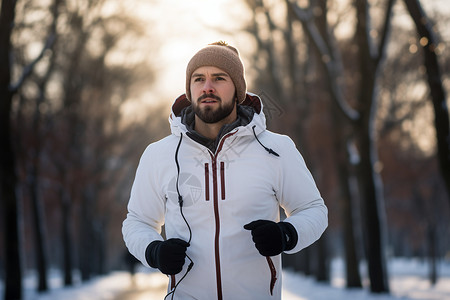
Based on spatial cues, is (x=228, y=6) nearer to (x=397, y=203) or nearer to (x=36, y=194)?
(x=36, y=194)

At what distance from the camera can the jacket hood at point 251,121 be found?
340 cm

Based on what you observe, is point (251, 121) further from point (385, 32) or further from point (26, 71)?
point (26, 71)

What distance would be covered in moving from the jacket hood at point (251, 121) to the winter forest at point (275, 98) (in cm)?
608

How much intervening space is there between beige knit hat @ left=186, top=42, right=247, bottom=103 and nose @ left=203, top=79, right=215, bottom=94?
0.10 metres

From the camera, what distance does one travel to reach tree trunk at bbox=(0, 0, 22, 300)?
464 inches

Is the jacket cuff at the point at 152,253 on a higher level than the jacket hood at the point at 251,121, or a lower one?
lower

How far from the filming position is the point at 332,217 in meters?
34.3

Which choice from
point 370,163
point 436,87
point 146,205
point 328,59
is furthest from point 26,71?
point 146,205

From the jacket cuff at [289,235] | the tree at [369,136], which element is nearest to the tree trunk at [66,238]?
the tree at [369,136]

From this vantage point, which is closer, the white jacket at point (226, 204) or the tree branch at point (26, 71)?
the white jacket at point (226, 204)

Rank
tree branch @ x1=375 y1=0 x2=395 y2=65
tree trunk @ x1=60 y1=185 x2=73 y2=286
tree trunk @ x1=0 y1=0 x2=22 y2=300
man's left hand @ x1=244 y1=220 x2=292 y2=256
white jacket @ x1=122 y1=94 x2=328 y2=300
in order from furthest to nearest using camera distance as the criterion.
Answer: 1. tree trunk @ x1=60 y1=185 x2=73 y2=286
2. tree trunk @ x1=0 y1=0 x2=22 y2=300
3. tree branch @ x1=375 y1=0 x2=395 y2=65
4. white jacket @ x1=122 y1=94 x2=328 y2=300
5. man's left hand @ x1=244 y1=220 x2=292 y2=256

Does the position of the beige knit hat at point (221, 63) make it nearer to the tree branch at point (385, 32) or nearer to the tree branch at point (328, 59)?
the tree branch at point (385, 32)

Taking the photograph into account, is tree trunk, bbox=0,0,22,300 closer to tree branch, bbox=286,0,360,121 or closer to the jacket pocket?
tree branch, bbox=286,0,360,121

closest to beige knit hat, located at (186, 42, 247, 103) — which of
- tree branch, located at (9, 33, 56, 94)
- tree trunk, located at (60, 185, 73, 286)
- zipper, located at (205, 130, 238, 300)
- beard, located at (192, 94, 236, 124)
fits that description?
beard, located at (192, 94, 236, 124)
